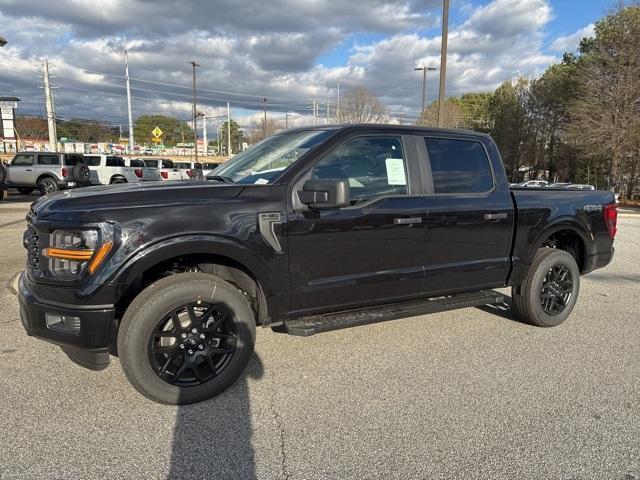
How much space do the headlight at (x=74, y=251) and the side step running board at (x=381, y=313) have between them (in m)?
1.36

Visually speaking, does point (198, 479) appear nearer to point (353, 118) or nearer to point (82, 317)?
point (82, 317)

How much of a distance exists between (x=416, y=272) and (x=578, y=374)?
149 centimetres

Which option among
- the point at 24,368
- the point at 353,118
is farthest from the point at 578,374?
the point at 353,118

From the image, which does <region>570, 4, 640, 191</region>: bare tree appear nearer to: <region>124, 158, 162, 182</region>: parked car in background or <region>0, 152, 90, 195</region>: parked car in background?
<region>124, 158, 162, 182</region>: parked car in background

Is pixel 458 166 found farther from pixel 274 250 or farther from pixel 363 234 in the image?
pixel 274 250

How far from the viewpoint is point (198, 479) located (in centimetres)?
241

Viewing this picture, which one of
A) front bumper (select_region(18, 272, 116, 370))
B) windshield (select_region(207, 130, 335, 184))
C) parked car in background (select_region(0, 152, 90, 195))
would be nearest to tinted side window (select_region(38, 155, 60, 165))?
parked car in background (select_region(0, 152, 90, 195))

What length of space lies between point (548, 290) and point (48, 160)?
71.0 ft

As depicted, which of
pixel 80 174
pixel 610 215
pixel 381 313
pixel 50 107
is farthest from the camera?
pixel 50 107

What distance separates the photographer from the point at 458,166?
422 cm

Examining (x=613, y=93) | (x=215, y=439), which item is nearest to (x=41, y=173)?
(x=215, y=439)

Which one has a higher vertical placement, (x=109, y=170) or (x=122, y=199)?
(x=122, y=199)

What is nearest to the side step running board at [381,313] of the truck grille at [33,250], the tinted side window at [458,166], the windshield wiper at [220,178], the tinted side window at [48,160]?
the tinted side window at [458,166]

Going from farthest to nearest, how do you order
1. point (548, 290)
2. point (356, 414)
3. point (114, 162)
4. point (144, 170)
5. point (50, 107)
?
point (50, 107), point (114, 162), point (144, 170), point (548, 290), point (356, 414)
